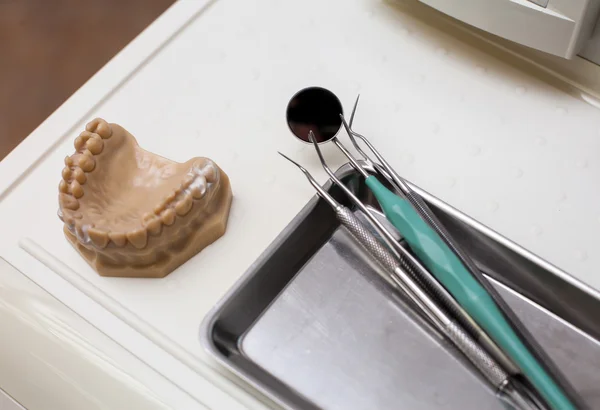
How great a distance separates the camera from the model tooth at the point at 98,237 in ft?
1.37

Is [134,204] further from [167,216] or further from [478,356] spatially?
[478,356]

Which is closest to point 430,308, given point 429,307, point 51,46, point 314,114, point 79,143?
point 429,307

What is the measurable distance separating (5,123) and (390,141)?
0.89 metres

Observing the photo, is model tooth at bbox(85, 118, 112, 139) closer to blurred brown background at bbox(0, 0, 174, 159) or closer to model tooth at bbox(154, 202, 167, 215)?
model tooth at bbox(154, 202, 167, 215)

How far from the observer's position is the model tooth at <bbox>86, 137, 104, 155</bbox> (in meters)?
0.45

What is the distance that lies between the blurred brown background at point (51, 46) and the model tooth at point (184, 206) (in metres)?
0.82

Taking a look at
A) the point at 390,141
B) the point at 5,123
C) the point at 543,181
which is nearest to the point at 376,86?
the point at 390,141

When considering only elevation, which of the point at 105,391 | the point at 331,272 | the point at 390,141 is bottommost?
the point at 105,391

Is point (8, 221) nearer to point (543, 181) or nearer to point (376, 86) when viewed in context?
point (376, 86)

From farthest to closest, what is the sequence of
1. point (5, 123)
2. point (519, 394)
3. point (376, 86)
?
1. point (5, 123)
2. point (376, 86)
3. point (519, 394)

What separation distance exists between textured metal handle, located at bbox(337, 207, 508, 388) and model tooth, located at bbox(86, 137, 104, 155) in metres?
0.19

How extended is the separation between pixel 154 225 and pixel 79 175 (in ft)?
0.23

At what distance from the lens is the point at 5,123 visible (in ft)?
3.73

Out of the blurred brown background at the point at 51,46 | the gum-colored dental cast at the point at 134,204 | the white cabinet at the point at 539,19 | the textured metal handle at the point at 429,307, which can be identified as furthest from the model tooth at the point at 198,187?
the blurred brown background at the point at 51,46
